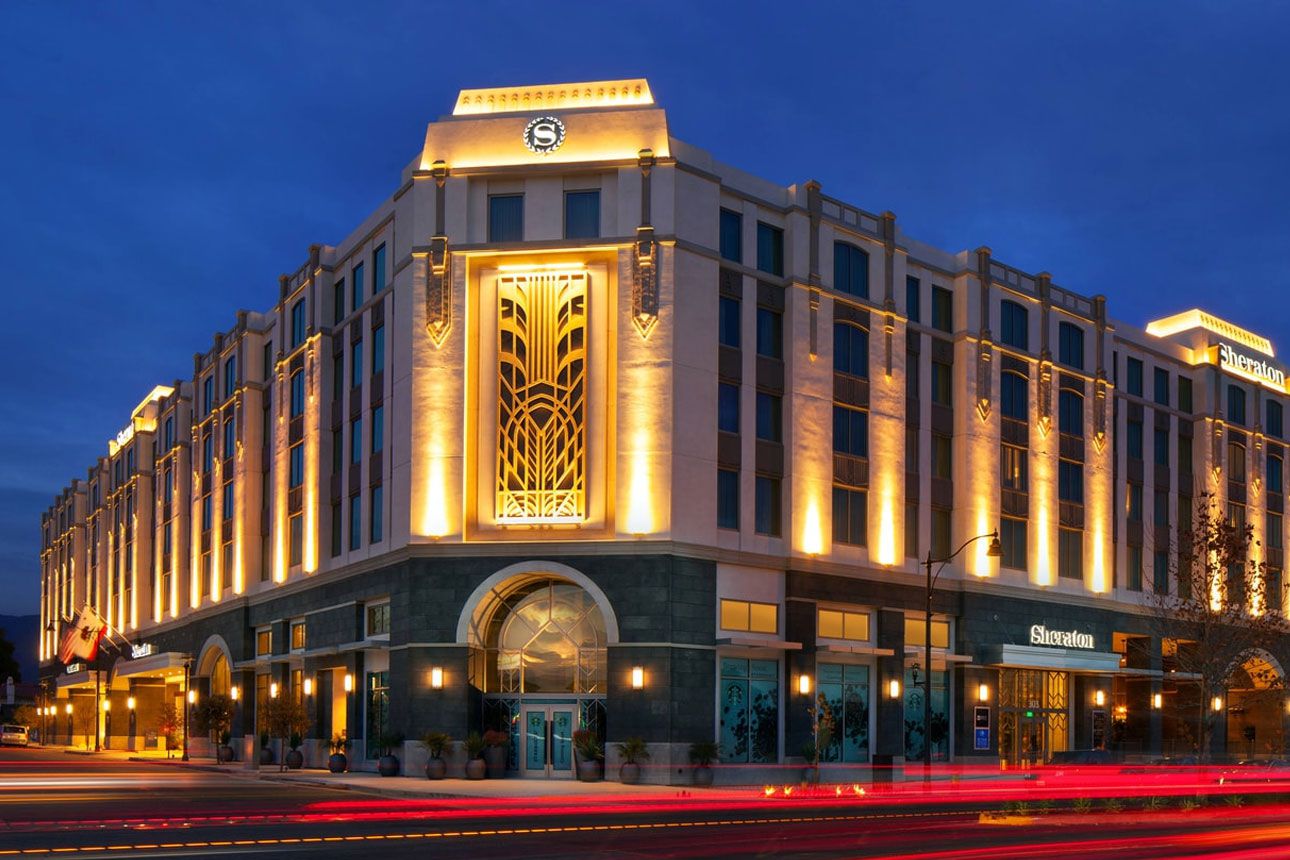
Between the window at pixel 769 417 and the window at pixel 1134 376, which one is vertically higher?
the window at pixel 1134 376

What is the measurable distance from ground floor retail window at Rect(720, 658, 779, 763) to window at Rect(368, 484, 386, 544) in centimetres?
1408

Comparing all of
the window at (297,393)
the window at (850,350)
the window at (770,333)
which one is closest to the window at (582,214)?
the window at (770,333)

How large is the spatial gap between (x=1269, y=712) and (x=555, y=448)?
47.0 metres

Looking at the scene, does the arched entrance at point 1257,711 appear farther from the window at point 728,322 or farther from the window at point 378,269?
the window at point 378,269

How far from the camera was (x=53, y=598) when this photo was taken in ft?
451

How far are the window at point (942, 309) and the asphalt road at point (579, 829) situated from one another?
87.3ft

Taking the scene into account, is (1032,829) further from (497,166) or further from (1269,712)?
(1269,712)

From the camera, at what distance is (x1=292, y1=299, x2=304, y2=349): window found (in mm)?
65062

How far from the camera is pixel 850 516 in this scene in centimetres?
5512

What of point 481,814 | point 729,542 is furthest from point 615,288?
point 481,814

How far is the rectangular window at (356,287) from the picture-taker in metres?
58.9

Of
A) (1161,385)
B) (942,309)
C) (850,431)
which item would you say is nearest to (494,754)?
(850,431)

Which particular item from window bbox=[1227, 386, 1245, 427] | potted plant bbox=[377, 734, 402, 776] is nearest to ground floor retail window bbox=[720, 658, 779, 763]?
potted plant bbox=[377, 734, 402, 776]

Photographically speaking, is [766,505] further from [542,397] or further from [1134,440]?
[1134,440]
